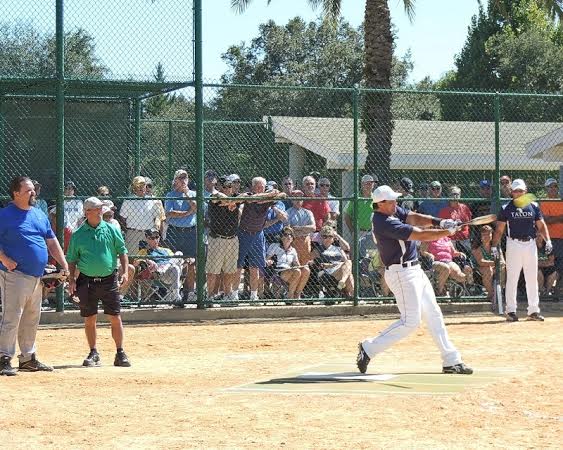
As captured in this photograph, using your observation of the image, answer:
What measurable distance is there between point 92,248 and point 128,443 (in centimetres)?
472

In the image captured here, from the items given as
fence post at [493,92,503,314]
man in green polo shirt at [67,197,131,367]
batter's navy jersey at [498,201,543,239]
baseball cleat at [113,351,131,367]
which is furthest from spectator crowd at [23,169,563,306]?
baseball cleat at [113,351,131,367]

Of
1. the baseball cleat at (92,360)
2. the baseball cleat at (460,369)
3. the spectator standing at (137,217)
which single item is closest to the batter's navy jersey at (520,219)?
the spectator standing at (137,217)

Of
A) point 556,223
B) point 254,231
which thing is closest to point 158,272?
point 254,231

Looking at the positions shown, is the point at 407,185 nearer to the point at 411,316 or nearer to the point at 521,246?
the point at 521,246

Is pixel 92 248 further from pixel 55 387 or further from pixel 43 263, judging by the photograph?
pixel 55 387

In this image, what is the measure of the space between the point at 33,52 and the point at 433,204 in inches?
264

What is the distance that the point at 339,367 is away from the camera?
1288 cm

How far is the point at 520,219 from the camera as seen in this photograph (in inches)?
707

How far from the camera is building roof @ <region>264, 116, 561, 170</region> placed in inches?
1194

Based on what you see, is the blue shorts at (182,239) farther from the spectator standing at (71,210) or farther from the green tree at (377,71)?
the green tree at (377,71)

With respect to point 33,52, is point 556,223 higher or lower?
lower

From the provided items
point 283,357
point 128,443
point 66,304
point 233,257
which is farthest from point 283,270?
point 128,443

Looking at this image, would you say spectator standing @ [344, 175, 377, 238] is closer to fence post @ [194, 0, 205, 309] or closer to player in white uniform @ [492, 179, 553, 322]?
player in white uniform @ [492, 179, 553, 322]

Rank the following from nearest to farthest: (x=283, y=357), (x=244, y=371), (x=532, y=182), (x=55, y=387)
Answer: (x=55, y=387), (x=244, y=371), (x=283, y=357), (x=532, y=182)
